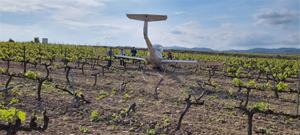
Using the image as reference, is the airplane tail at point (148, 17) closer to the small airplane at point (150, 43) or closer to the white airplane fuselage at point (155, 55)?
the small airplane at point (150, 43)

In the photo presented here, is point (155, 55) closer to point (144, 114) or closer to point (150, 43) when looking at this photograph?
point (150, 43)

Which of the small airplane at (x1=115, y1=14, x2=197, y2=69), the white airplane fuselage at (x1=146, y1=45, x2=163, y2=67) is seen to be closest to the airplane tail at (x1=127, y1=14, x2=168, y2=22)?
the small airplane at (x1=115, y1=14, x2=197, y2=69)

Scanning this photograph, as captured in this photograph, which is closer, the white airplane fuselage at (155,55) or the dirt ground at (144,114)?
the dirt ground at (144,114)

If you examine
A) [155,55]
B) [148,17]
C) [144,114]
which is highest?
[148,17]

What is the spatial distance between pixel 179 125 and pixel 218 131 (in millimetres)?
1082

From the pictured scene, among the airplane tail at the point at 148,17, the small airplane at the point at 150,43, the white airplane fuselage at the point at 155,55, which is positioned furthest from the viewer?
the white airplane fuselage at the point at 155,55

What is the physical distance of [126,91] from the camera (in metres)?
17.0

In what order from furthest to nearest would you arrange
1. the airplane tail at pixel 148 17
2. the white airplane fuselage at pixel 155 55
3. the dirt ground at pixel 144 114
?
the white airplane fuselage at pixel 155 55
the airplane tail at pixel 148 17
the dirt ground at pixel 144 114

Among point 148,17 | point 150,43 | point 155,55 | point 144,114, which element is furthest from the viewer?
point 155,55

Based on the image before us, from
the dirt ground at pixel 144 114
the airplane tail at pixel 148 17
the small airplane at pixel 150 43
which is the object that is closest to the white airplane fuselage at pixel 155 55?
the small airplane at pixel 150 43

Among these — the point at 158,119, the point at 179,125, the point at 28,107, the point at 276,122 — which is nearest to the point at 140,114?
the point at 158,119

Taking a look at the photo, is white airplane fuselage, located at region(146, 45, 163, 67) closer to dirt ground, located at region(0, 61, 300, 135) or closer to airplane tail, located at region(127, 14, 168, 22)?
airplane tail, located at region(127, 14, 168, 22)

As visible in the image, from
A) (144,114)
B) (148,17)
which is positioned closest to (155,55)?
(148,17)

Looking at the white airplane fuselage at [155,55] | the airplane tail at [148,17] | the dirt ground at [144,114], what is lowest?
the dirt ground at [144,114]
